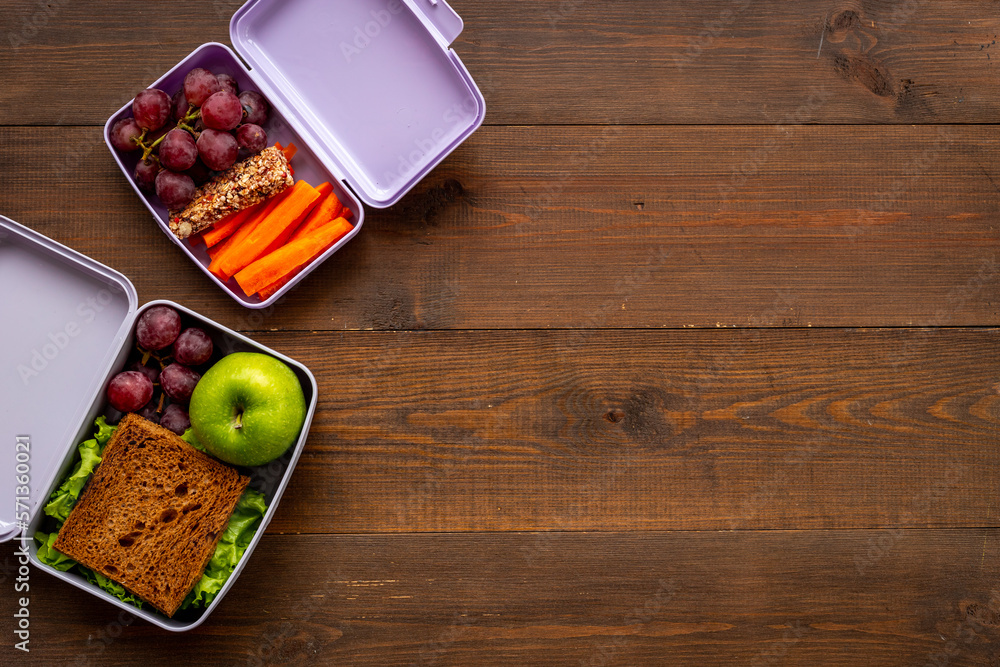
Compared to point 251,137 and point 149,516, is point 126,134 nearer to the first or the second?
point 251,137

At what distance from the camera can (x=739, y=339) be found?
1143 mm

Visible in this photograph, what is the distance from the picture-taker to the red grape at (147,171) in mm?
1021

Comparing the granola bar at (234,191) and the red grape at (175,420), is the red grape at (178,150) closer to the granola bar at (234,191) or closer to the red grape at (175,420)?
the granola bar at (234,191)

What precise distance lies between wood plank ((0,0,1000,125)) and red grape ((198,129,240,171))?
23 cm

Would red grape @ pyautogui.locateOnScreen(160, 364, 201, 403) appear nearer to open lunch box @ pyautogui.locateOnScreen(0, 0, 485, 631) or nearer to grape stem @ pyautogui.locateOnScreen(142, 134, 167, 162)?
open lunch box @ pyautogui.locateOnScreen(0, 0, 485, 631)

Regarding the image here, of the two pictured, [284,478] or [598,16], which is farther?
[598,16]

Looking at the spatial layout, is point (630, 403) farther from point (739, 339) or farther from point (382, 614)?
point (382, 614)

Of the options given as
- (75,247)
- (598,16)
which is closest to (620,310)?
(598,16)

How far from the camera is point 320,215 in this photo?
106 cm

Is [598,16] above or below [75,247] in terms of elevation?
below

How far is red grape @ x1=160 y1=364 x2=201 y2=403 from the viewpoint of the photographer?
3.28ft

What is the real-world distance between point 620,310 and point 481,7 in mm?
591

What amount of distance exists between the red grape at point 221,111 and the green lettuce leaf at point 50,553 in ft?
2.23

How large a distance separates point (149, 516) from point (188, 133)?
61 cm
